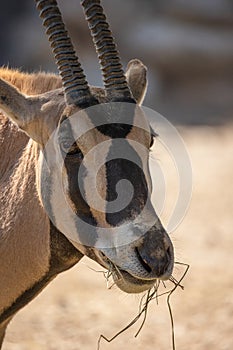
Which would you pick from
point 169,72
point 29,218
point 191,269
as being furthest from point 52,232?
point 169,72

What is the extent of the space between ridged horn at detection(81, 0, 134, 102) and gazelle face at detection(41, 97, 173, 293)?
0.46 ft

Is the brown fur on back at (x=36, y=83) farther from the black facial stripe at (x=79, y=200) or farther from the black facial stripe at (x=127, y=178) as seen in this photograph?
the black facial stripe at (x=127, y=178)

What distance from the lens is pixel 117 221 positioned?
4.91 m

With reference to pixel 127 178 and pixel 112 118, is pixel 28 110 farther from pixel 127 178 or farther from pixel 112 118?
pixel 127 178

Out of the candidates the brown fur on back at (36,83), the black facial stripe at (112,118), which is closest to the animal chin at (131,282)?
the black facial stripe at (112,118)

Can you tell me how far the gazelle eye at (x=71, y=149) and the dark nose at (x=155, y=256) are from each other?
0.71 meters

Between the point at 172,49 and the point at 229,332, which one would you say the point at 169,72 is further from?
the point at 229,332

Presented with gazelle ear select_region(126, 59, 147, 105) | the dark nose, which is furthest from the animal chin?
gazelle ear select_region(126, 59, 147, 105)

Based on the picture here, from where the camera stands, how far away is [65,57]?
17.8ft

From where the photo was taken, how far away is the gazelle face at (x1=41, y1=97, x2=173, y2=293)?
4820 mm

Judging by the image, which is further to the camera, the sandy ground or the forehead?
the sandy ground

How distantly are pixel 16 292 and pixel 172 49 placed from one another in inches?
622

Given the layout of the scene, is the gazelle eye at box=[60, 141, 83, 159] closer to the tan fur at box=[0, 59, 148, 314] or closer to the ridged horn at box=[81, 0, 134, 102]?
the tan fur at box=[0, 59, 148, 314]

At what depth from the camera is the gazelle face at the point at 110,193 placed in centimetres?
482
